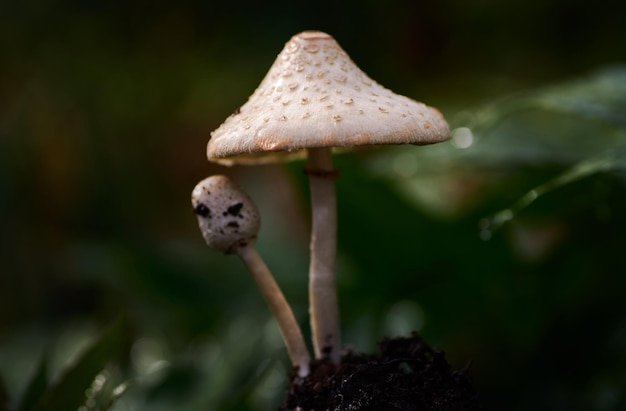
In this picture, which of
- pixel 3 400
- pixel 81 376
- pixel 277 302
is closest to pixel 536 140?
pixel 277 302

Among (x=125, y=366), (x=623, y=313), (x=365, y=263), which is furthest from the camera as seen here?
(x=125, y=366)

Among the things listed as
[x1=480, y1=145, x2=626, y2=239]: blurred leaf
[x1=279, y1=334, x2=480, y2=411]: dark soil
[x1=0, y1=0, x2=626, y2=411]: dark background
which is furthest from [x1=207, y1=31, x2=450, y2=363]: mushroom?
[x1=0, y1=0, x2=626, y2=411]: dark background

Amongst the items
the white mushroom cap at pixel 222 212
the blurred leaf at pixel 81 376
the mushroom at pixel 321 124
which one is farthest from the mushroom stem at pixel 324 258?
the blurred leaf at pixel 81 376

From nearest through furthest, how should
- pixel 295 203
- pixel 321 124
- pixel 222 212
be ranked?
pixel 321 124, pixel 222 212, pixel 295 203

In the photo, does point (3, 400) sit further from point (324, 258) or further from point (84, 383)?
point (324, 258)

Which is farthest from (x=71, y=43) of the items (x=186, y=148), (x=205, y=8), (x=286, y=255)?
(x=286, y=255)

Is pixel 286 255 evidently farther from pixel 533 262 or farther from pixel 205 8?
pixel 205 8

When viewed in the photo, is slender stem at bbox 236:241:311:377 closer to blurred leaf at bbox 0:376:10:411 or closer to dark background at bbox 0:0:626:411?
dark background at bbox 0:0:626:411
